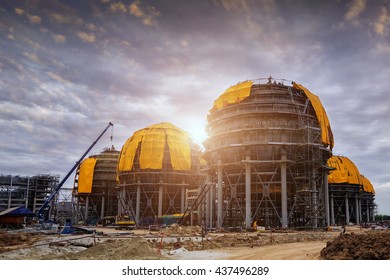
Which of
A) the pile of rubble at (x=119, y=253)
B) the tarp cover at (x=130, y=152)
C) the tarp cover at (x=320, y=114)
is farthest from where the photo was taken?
the tarp cover at (x=130, y=152)

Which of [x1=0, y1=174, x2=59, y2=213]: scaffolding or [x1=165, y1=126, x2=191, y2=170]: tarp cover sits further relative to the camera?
[x1=0, y1=174, x2=59, y2=213]: scaffolding

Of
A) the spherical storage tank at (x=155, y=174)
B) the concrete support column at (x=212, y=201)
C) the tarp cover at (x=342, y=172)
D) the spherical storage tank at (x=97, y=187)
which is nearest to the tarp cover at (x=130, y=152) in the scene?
the spherical storage tank at (x=155, y=174)

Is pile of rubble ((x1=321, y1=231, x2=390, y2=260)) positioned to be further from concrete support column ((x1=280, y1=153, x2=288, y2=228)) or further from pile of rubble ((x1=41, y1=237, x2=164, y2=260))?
concrete support column ((x1=280, y1=153, x2=288, y2=228))

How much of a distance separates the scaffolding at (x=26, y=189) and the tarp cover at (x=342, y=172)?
60.7 metres

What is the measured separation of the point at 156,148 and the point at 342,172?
40788 millimetres

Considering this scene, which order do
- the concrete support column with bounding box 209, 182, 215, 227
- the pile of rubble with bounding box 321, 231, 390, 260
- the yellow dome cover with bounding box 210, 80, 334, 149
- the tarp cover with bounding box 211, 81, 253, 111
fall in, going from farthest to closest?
the concrete support column with bounding box 209, 182, 215, 227 → the yellow dome cover with bounding box 210, 80, 334, 149 → the tarp cover with bounding box 211, 81, 253, 111 → the pile of rubble with bounding box 321, 231, 390, 260

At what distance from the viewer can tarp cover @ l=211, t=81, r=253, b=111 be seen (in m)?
48.1

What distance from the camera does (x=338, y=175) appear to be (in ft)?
269

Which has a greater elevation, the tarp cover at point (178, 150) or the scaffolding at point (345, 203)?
the tarp cover at point (178, 150)

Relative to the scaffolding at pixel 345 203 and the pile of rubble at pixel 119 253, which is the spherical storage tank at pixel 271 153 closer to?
the pile of rubble at pixel 119 253

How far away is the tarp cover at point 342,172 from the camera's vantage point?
81750mm

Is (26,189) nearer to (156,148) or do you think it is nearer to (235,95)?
(156,148)

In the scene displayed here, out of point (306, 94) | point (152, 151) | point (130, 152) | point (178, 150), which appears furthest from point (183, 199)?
point (306, 94)

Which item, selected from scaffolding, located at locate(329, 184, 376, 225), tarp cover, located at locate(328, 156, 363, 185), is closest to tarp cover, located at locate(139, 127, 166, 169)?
tarp cover, located at locate(328, 156, 363, 185)
